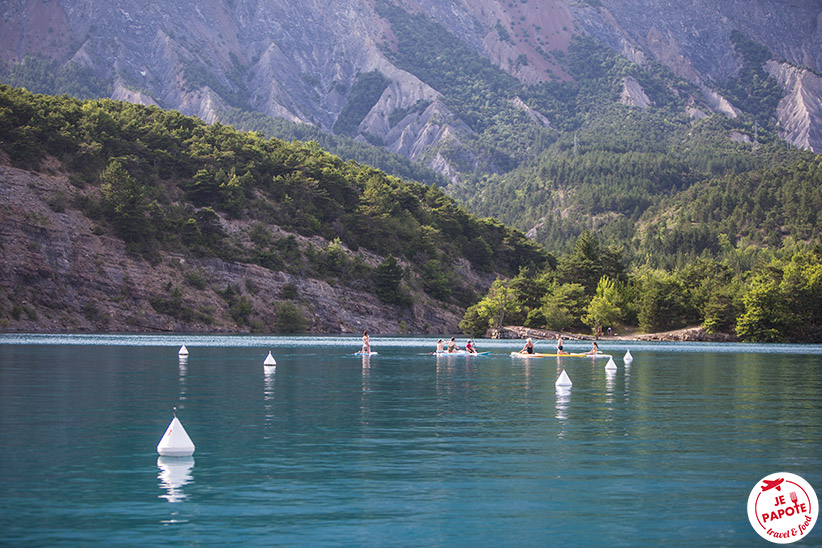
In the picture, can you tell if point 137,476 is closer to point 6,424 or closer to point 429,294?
point 6,424

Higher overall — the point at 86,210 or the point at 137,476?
the point at 86,210

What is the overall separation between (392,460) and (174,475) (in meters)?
6.58

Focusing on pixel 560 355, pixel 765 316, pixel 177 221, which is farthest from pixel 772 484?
pixel 177 221

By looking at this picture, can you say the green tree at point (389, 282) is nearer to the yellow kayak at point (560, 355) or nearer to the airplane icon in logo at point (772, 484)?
the yellow kayak at point (560, 355)

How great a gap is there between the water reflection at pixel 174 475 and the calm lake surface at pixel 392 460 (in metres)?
0.08

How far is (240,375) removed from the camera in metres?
59.1

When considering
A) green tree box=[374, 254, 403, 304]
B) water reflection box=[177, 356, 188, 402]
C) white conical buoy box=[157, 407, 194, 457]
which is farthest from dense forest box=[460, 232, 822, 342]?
white conical buoy box=[157, 407, 194, 457]

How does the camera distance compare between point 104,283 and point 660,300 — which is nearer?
point 660,300

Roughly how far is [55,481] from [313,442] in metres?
9.40

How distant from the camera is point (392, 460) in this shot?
27391 millimetres

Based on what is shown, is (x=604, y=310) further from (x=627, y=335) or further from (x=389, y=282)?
(x=389, y=282)

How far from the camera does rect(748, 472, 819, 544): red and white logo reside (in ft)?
61.0

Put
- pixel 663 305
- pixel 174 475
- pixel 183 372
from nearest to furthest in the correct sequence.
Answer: pixel 174 475 < pixel 183 372 < pixel 663 305

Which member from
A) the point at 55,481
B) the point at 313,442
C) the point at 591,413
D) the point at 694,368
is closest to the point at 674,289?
the point at 694,368
